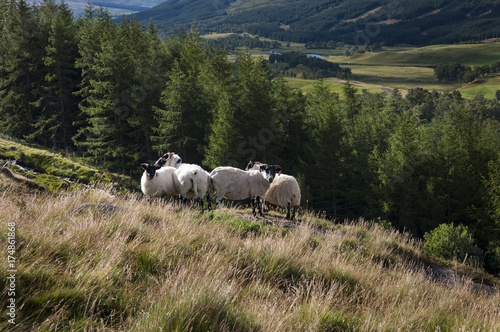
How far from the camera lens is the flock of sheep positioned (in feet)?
44.7

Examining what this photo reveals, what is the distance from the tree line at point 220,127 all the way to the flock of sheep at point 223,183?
20.7 meters

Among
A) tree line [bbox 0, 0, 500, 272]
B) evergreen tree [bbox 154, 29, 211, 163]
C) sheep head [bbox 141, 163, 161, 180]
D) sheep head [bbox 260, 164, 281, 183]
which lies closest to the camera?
sheep head [bbox 141, 163, 161, 180]

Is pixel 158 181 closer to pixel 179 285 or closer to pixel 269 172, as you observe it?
pixel 269 172

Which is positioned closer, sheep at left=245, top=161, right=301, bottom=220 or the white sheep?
the white sheep

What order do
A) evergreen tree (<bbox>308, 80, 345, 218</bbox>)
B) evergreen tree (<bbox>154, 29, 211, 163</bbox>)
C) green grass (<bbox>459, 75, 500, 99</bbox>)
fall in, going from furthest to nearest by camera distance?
green grass (<bbox>459, 75, 500, 99</bbox>) < evergreen tree (<bbox>308, 80, 345, 218</bbox>) < evergreen tree (<bbox>154, 29, 211, 163</bbox>)

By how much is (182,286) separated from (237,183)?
11.4m

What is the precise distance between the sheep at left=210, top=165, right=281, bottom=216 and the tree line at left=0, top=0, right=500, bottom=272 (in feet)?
68.0

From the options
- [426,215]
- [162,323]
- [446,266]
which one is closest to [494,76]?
[426,215]

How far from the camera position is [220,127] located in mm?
35656

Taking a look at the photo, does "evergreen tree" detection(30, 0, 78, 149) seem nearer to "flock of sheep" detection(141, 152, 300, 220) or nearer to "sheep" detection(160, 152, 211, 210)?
"flock of sheep" detection(141, 152, 300, 220)

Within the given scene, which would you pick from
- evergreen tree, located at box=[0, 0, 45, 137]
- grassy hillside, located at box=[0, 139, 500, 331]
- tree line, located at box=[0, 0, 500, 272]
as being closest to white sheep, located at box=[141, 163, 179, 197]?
grassy hillside, located at box=[0, 139, 500, 331]

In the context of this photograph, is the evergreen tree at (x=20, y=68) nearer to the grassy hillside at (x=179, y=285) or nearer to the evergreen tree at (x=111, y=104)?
the evergreen tree at (x=111, y=104)

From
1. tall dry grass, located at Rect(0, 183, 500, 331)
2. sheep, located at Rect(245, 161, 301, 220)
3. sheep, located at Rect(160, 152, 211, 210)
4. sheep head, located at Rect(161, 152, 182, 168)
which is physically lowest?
sheep, located at Rect(245, 161, 301, 220)

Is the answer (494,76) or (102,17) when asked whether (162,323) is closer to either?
(102,17)
